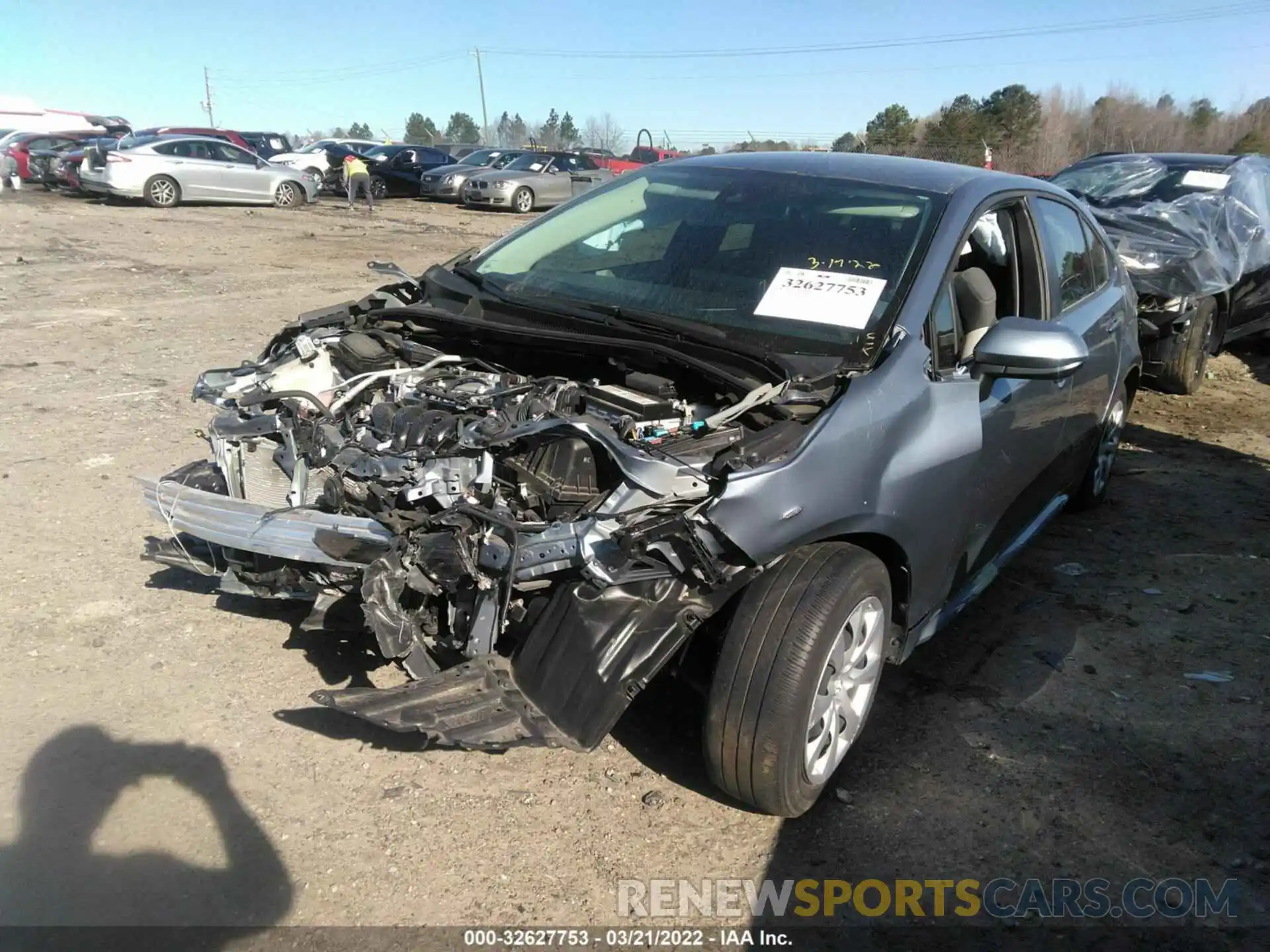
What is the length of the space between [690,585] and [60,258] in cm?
1335

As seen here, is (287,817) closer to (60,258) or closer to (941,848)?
(941,848)

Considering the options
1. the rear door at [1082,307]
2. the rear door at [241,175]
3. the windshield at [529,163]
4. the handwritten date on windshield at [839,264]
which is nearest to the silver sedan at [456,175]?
the windshield at [529,163]

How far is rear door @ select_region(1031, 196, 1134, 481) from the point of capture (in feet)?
13.2

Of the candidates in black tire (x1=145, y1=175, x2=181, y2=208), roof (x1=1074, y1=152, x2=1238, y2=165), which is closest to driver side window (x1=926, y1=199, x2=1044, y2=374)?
roof (x1=1074, y1=152, x2=1238, y2=165)

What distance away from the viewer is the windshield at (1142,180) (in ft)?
28.2

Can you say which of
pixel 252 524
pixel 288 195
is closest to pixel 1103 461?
pixel 252 524

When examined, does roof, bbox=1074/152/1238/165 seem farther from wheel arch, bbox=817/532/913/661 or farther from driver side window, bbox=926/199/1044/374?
wheel arch, bbox=817/532/913/661

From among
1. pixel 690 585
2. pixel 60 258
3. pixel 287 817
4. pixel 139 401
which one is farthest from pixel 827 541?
pixel 60 258

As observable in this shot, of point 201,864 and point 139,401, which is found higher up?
point 139,401

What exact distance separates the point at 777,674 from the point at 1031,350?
4.53 ft

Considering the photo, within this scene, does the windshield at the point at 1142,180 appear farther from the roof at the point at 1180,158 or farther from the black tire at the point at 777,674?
the black tire at the point at 777,674

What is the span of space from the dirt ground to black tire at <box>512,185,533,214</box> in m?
Result: 17.4

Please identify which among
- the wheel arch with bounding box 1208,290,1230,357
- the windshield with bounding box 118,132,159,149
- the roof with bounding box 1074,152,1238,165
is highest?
the windshield with bounding box 118,132,159,149

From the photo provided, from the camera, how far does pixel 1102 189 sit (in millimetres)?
8906
